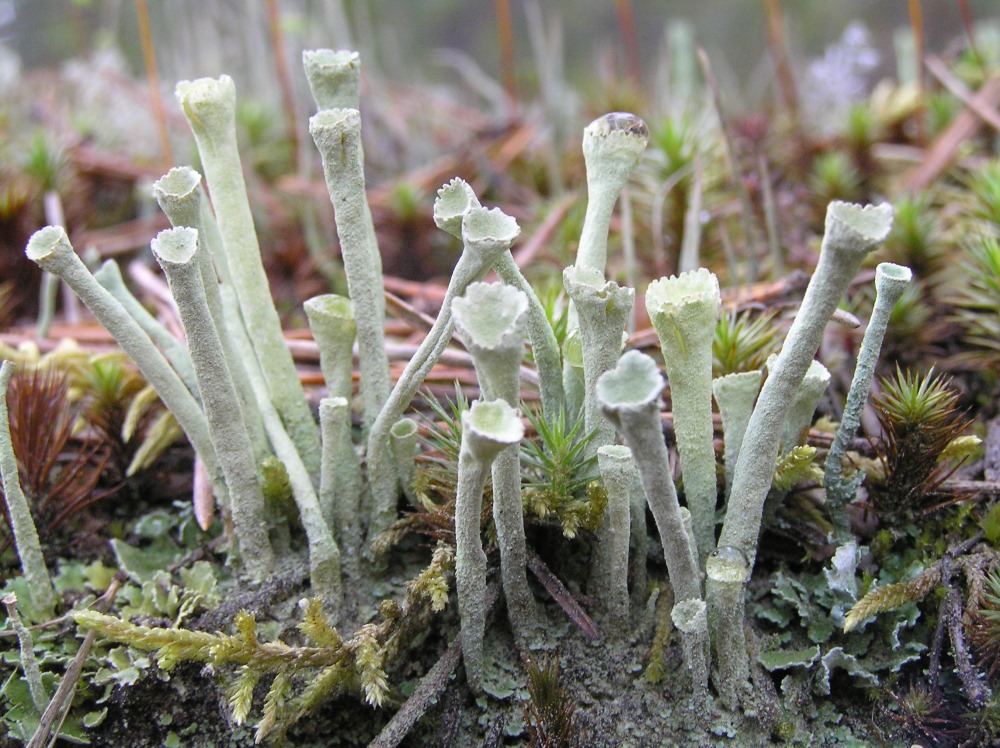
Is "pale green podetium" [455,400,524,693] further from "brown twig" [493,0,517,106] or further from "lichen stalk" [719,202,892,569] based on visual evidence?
"brown twig" [493,0,517,106]

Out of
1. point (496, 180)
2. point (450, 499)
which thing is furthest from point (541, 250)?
point (450, 499)

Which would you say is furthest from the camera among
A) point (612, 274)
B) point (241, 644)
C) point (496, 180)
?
point (496, 180)

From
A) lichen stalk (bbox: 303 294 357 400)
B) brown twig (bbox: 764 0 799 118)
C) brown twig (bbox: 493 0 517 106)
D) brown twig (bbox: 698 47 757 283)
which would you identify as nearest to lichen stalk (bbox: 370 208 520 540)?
lichen stalk (bbox: 303 294 357 400)

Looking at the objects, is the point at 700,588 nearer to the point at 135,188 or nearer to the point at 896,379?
the point at 896,379

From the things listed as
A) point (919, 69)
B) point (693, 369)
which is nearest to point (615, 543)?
point (693, 369)

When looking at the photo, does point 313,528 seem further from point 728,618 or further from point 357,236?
point 728,618

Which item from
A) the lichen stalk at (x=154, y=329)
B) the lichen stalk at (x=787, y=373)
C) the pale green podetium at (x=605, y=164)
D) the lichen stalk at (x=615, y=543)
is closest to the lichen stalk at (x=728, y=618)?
the lichen stalk at (x=787, y=373)
